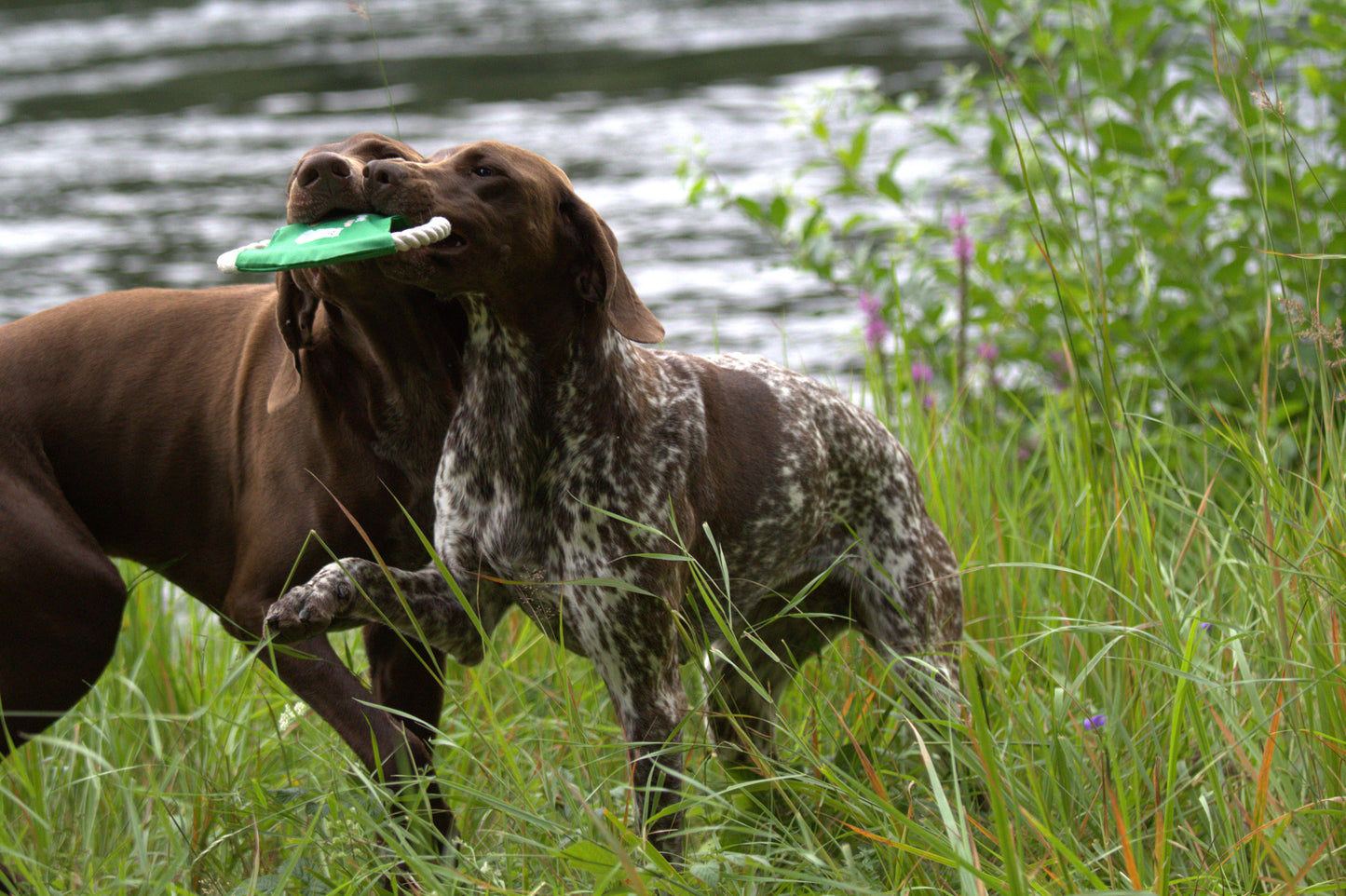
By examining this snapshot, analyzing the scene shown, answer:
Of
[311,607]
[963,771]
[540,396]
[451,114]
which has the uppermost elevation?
[540,396]

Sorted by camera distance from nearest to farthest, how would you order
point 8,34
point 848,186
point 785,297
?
point 848,186, point 785,297, point 8,34

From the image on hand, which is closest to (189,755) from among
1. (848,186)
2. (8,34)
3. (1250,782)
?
(1250,782)

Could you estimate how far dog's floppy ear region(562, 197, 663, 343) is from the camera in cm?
288

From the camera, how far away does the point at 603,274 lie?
10.0 feet

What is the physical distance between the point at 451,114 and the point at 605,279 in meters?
12.0

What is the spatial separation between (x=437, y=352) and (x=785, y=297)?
686 centimetres

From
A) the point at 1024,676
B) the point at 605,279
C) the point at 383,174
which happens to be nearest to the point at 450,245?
the point at 383,174

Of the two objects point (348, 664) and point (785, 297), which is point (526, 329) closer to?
point (348, 664)

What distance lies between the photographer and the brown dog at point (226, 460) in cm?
319

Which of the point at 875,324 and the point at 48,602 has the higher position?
the point at 48,602

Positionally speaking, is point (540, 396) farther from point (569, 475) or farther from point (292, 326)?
point (292, 326)

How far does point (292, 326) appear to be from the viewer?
322cm

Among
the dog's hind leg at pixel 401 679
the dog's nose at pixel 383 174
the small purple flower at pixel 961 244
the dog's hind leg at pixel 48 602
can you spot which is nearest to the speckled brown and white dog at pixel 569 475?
the dog's nose at pixel 383 174

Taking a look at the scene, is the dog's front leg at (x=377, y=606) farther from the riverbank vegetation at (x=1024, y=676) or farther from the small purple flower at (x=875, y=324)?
the small purple flower at (x=875, y=324)
